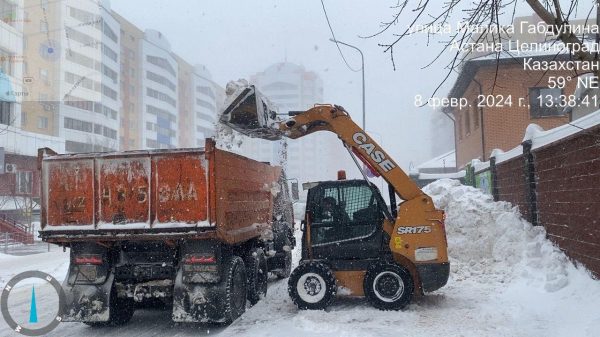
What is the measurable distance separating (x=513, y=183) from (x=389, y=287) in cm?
611

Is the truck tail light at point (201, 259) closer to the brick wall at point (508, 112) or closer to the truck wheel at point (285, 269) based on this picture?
the truck wheel at point (285, 269)

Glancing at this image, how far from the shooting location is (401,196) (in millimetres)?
8258

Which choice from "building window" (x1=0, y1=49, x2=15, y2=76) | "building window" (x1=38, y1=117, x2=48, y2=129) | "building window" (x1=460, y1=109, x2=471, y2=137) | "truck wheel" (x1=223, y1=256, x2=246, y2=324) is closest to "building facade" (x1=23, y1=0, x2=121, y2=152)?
"building window" (x1=38, y1=117, x2=48, y2=129)

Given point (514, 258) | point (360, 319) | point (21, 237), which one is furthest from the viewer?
point (21, 237)

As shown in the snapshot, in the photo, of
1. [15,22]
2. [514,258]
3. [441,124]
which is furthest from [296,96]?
[514,258]

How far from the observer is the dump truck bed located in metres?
6.82

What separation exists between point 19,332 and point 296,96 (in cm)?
13690

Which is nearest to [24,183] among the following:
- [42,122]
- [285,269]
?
[42,122]

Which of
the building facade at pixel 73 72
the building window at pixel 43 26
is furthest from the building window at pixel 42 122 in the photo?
the building window at pixel 43 26

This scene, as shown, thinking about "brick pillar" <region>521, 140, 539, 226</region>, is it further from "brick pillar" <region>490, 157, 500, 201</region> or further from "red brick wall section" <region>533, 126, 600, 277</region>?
"brick pillar" <region>490, 157, 500, 201</region>

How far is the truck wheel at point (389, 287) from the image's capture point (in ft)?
25.6

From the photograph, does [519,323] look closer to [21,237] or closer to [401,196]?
[401,196]

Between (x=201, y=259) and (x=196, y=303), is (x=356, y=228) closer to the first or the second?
(x=201, y=259)

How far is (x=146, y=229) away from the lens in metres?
6.88
